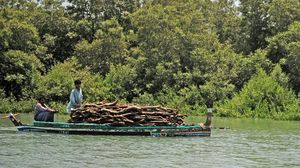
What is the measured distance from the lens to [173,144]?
1759 cm

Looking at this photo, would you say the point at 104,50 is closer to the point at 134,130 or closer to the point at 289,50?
the point at 289,50

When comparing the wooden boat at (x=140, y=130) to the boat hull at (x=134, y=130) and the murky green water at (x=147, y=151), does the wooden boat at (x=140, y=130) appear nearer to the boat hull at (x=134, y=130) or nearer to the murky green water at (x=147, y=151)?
the boat hull at (x=134, y=130)

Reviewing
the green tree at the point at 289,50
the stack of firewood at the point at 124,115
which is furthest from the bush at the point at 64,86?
the stack of firewood at the point at 124,115

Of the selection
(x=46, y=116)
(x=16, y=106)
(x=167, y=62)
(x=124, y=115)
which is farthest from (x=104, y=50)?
(x=124, y=115)

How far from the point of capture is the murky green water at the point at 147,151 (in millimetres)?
13125

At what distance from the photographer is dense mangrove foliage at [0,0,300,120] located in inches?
1547

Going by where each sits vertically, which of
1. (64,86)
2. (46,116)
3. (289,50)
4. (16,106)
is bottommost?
(46,116)

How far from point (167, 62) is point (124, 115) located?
21.6m

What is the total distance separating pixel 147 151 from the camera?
15539 millimetres

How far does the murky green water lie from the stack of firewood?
39.8 inches

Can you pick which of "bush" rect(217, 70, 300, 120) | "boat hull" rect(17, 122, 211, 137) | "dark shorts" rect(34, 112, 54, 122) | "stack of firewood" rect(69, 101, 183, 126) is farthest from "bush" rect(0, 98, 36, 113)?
"boat hull" rect(17, 122, 211, 137)

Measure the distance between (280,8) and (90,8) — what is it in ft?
50.6

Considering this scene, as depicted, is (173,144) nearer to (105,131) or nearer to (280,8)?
(105,131)

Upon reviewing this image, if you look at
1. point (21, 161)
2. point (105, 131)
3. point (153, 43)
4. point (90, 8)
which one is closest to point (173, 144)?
point (105, 131)
